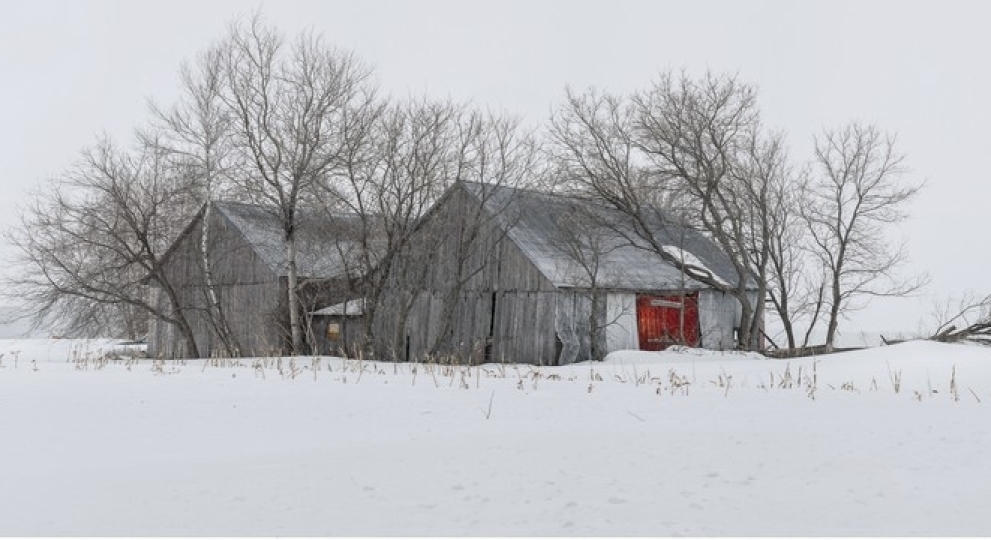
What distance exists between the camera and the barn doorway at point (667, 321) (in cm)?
2739

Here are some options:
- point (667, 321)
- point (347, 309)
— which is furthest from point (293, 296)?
point (667, 321)

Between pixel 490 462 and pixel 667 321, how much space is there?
22.0 metres

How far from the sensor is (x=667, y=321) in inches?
1103

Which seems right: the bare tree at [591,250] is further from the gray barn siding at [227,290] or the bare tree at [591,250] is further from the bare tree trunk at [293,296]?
the gray barn siding at [227,290]

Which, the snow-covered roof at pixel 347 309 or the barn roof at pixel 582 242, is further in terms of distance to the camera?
the snow-covered roof at pixel 347 309

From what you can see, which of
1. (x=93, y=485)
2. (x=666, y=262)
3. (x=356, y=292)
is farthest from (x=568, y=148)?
(x=93, y=485)

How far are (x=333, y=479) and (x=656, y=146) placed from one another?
24216 mm

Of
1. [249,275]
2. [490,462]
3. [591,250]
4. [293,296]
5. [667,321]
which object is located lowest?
[490,462]

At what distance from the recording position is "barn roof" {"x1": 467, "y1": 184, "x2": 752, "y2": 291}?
26.5m

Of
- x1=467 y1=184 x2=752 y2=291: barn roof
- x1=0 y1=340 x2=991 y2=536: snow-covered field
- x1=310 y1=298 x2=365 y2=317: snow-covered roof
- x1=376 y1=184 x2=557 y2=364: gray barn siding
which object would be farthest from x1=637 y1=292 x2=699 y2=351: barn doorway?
x1=0 y1=340 x2=991 y2=536: snow-covered field

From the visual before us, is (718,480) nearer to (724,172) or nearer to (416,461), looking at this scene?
(416,461)

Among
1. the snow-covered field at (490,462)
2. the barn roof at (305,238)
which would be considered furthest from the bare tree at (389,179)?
the snow-covered field at (490,462)

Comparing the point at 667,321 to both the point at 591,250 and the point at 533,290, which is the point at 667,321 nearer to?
the point at 591,250

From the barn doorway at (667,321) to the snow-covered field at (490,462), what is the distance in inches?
647
